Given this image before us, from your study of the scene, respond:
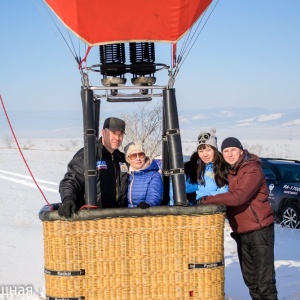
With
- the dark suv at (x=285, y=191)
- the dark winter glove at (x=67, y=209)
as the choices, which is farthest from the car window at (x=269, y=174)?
the dark winter glove at (x=67, y=209)

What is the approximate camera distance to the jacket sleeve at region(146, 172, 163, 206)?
3.65 m

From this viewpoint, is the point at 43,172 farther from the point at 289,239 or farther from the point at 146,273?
the point at 146,273

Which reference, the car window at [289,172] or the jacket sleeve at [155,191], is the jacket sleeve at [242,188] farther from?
the car window at [289,172]

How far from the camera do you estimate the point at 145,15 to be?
3.42 meters

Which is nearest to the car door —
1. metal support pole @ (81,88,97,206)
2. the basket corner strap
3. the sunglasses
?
the sunglasses

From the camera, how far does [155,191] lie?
3691mm

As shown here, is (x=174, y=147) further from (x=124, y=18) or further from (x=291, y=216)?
(x=291, y=216)

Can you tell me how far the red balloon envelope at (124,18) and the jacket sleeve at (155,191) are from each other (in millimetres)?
923

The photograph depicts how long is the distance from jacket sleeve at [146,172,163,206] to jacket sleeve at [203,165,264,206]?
12.7 inches

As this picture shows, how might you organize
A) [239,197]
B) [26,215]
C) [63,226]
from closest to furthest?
[63,226]
[239,197]
[26,215]

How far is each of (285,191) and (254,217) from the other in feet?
18.5

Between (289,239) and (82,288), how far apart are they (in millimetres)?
5361

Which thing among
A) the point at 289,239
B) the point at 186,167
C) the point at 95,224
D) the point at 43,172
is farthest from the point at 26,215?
the point at 43,172

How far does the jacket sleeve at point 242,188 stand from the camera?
3721mm
